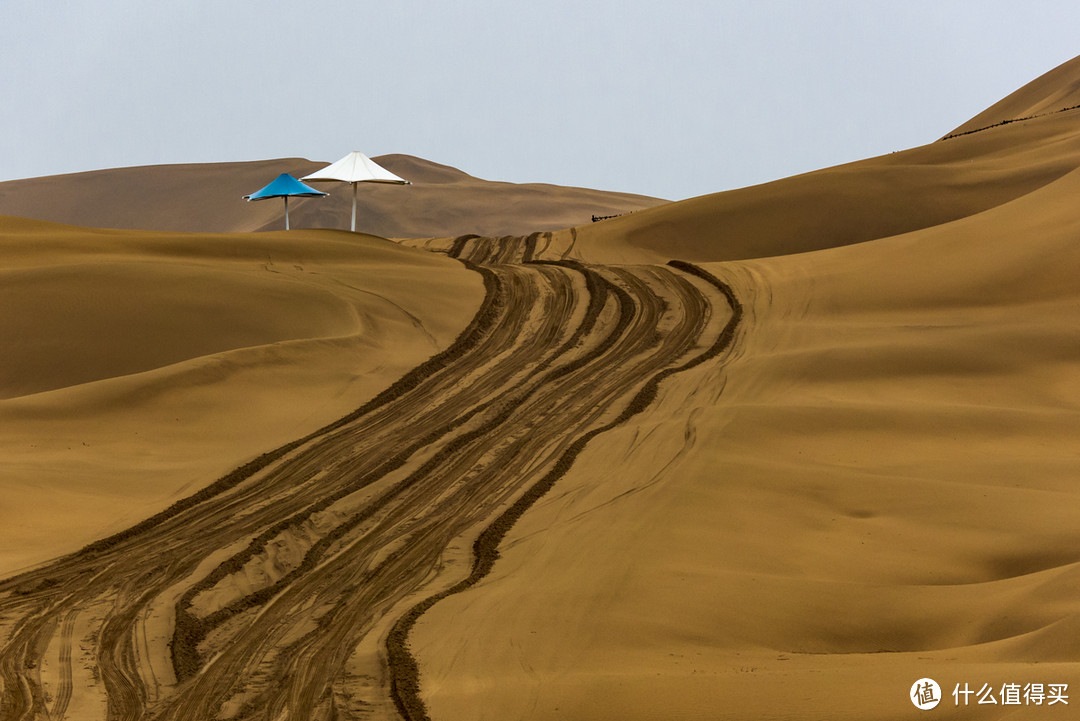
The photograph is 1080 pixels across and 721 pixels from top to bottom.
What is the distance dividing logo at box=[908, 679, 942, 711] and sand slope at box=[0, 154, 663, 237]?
4659 cm

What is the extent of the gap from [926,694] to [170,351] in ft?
37.7

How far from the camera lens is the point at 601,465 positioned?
9867mm

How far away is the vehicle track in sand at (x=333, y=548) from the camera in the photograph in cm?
603

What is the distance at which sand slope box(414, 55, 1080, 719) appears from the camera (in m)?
5.50

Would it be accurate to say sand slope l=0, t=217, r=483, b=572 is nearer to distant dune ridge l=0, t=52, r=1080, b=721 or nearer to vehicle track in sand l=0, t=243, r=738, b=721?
distant dune ridge l=0, t=52, r=1080, b=721

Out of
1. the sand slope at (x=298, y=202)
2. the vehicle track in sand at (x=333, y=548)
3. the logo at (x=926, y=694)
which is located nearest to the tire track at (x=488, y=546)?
the vehicle track in sand at (x=333, y=548)

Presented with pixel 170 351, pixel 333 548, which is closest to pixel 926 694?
pixel 333 548

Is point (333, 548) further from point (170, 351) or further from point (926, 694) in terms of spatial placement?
point (170, 351)

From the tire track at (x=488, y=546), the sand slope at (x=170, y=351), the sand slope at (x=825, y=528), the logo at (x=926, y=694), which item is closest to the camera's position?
the logo at (x=926, y=694)

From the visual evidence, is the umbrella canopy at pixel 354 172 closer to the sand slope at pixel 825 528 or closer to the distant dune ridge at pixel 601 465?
the distant dune ridge at pixel 601 465

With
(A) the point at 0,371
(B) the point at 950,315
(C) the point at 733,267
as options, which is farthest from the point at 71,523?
(C) the point at 733,267

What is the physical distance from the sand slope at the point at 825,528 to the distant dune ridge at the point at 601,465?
3 cm

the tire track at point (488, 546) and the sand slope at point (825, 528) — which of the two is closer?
the sand slope at point (825, 528)

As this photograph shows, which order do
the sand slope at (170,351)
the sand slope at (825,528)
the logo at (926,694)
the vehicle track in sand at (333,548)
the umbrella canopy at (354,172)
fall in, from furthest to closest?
the umbrella canopy at (354,172)
the sand slope at (170,351)
the vehicle track in sand at (333,548)
the sand slope at (825,528)
the logo at (926,694)
